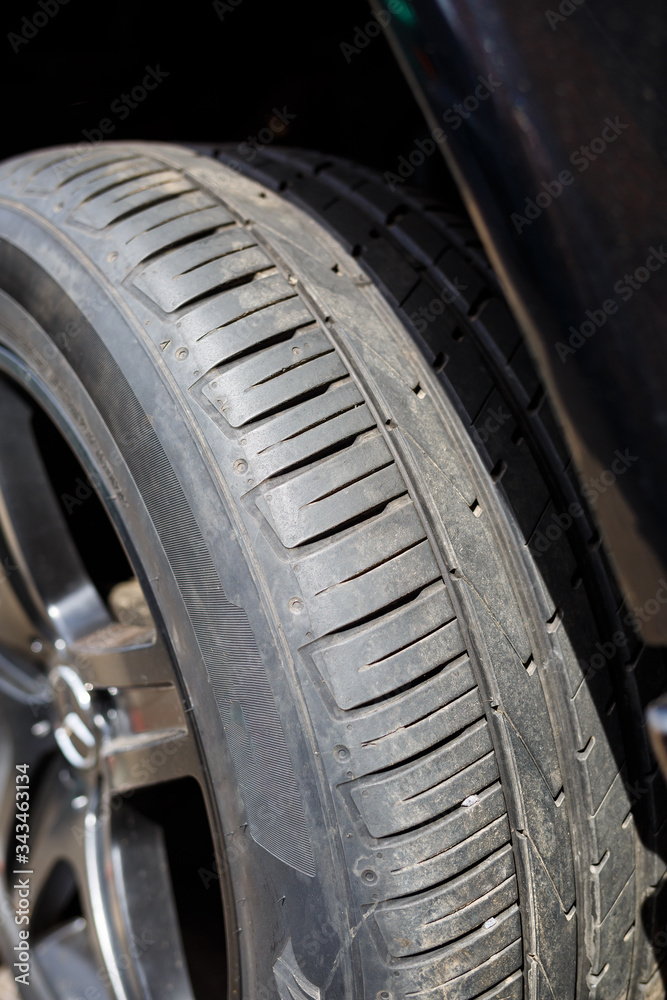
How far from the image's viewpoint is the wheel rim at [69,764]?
1.45m

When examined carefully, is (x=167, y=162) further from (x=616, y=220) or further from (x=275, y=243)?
(x=616, y=220)

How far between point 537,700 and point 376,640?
0.23 meters

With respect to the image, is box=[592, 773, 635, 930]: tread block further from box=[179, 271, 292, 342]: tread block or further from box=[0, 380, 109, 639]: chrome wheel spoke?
box=[0, 380, 109, 639]: chrome wheel spoke

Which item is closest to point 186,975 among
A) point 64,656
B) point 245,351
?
point 64,656

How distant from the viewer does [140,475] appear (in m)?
0.96

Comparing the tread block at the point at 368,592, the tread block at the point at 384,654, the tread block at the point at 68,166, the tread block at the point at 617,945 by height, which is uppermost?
the tread block at the point at 68,166

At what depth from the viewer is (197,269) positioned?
0.94 metres

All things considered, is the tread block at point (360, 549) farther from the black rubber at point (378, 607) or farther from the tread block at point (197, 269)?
the tread block at point (197, 269)

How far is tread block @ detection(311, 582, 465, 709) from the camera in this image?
0.81m
